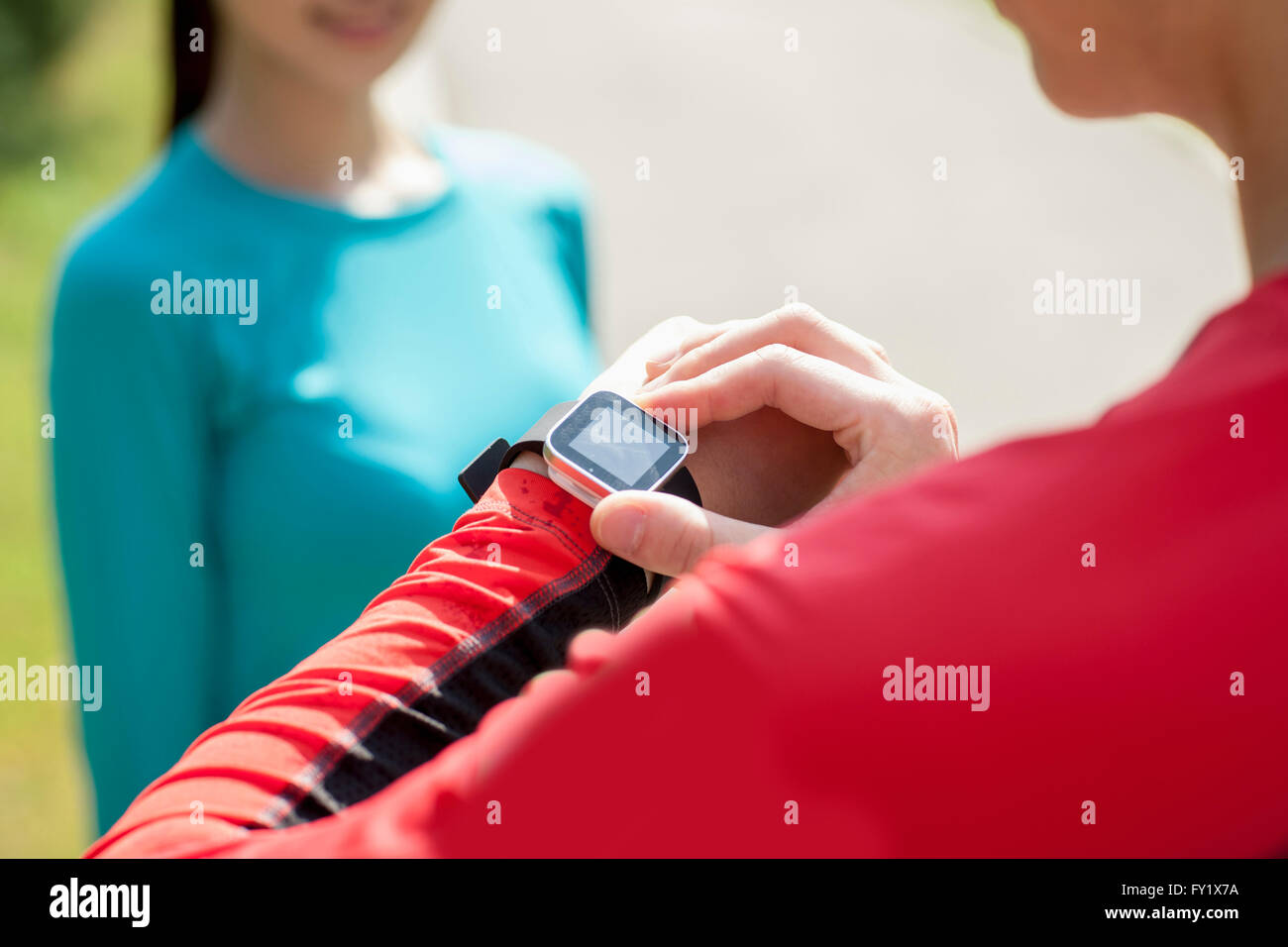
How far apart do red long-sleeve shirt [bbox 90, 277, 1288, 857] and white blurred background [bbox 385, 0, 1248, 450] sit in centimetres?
254

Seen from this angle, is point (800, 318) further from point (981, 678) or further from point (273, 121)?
point (273, 121)

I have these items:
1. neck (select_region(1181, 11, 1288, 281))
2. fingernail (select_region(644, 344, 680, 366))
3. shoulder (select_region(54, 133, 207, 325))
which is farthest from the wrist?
shoulder (select_region(54, 133, 207, 325))

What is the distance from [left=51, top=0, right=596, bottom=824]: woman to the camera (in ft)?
3.91

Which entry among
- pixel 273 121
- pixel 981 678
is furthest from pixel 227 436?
pixel 981 678

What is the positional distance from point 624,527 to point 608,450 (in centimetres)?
8

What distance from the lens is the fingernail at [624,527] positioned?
2.34ft

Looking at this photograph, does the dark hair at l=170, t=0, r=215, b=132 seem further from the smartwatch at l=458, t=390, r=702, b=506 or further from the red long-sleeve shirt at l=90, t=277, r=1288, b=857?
the red long-sleeve shirt at l=90, t=277, r=1288, b=857

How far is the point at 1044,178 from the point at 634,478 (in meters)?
3.11

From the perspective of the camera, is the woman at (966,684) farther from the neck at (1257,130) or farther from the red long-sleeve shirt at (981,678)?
the neck at (1257,130)

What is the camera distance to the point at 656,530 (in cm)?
71

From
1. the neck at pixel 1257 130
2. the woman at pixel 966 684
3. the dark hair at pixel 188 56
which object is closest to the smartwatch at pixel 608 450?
the woman at pixel 966 684

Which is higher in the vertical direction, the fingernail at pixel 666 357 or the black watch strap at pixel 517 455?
the fingernail at pixel 666 357

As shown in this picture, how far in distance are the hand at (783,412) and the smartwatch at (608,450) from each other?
0.08ft

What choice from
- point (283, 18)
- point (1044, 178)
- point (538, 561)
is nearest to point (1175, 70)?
point (538, 561)
